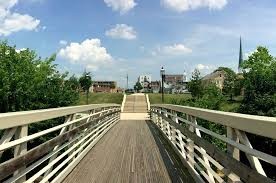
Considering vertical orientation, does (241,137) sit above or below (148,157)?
above

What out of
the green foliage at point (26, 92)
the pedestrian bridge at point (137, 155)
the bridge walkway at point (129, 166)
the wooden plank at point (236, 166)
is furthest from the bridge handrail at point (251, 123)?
the green foliage at point (26, 92)

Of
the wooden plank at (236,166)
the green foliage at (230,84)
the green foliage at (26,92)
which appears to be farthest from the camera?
the green foliage at (230,84)

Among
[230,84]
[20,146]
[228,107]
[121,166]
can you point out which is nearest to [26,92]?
[121,166]

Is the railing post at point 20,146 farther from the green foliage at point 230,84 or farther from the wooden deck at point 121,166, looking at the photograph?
the green foliage at point 230,84

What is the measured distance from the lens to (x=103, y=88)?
183875mm

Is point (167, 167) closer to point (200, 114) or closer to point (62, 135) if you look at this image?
point (200, 114)

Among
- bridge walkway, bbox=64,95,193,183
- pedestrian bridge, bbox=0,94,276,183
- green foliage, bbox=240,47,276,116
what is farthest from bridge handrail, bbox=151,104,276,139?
green foliage, bbox=240,47,276,116

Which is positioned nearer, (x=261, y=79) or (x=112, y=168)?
(x=112, y=168)

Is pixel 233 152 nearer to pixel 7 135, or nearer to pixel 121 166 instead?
pixel 7 135

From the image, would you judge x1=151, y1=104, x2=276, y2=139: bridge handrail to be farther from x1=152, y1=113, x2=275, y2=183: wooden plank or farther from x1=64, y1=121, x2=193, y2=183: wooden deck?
x1=64, y1=121, x2=193, y2=183: wooden deck

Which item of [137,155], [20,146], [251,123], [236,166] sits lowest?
[137,155]

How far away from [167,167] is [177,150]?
1815mm

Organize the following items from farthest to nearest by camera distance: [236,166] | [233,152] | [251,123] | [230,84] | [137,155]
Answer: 1. [230,84]
2. [137,155]
3. [233,152]
4. [236,166]
5. [251,123]

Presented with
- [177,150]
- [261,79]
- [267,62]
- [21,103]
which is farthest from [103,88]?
[177,150]
